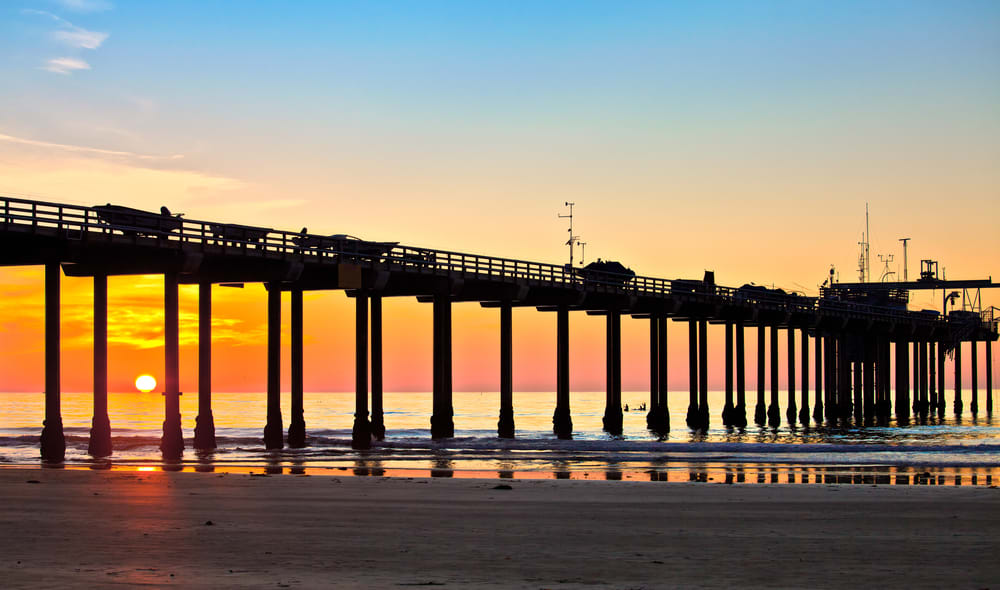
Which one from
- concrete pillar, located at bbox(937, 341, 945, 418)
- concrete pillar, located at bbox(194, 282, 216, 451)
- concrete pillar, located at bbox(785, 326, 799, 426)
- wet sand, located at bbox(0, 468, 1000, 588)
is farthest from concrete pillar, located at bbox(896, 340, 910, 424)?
wet sand, located at bbox(0, 468, 1000, 588)

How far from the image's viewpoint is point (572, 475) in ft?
108

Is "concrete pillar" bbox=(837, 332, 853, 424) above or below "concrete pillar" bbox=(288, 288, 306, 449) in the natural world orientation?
below

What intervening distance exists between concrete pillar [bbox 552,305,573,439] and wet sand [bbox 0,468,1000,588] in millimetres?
33594

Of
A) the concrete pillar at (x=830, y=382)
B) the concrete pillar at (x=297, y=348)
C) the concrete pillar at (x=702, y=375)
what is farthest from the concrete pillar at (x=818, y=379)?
the concrete pillar at (x=297, y=348)

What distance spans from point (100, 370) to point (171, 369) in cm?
277

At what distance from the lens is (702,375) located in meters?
78.2

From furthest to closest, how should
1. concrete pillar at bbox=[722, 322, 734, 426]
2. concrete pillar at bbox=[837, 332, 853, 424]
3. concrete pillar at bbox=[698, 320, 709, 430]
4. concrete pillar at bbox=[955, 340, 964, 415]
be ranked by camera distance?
concrete pillar at bbox=[955, 340, 964, 415] → concrete pillar at bbox=[837, 332, 853, 424] → concrete pillar at bbox=[722, 322, 734, 426] → concrete pillar at bbox=[698, 320, 709, 430]

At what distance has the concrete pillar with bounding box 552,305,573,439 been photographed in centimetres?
6162

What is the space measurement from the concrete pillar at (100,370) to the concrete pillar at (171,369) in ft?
6.83

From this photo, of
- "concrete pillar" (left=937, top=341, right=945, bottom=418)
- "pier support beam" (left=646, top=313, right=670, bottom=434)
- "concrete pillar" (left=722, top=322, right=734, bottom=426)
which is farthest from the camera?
"concrete pillar" (left=937, top=341, right=945, bottom=418)

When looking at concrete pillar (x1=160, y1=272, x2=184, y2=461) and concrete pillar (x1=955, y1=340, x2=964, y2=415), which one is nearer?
concrete pillar (x1=160, y1=272, x2=184, y2=461)

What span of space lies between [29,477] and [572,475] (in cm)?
1438

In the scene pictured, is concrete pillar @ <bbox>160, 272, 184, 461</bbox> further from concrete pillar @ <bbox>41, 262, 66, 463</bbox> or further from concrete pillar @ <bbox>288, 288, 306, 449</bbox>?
concrete pillar @ <bbox>288, 288, 306, 449</bbox>

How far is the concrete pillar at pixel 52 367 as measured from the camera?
3744 centimetres
